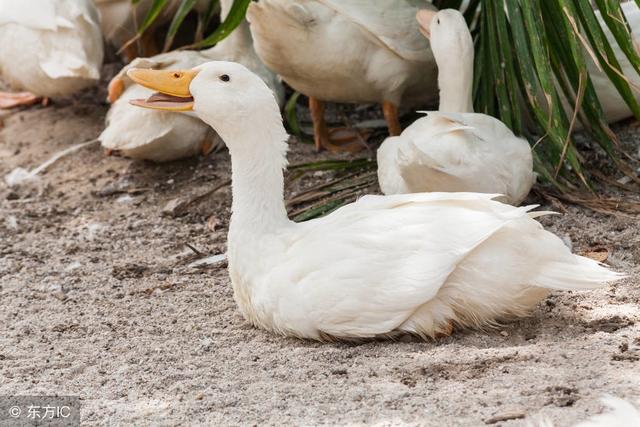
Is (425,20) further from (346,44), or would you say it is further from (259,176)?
(259,176)

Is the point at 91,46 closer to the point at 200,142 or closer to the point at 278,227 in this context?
the point at 200,142

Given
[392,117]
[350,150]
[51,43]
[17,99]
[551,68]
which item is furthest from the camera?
[17,99]

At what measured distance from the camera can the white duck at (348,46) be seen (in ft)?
17.0

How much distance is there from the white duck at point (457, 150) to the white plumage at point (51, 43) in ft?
7.30

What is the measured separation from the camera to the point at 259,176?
12.5 feet

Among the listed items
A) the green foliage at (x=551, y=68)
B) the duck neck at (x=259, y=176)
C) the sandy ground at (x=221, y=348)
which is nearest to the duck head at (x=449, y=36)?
the green foliage at (x=551, y=68)

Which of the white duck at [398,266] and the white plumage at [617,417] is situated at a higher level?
the white plumage at [617,417]

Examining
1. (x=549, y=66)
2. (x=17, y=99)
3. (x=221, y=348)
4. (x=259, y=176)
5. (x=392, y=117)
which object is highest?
(x=549, y=66)

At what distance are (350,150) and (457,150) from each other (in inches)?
61.4

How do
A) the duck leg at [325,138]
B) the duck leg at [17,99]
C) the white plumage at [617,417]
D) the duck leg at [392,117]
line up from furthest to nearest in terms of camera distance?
1. the duck leg at [17,99]
2. the duck leg at [325,138]
3. the duck leg at [392,117]
4. the white plumage at [617,417]

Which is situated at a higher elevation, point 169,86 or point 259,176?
point 169,86

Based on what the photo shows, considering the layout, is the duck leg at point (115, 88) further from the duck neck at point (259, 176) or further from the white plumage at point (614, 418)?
the white plumage at point (614, 418)

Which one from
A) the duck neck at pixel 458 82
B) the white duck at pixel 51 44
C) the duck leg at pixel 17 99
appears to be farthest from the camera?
the duck leg at pixel 17 99

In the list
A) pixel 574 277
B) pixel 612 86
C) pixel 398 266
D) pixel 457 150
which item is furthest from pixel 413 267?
pixel 612 86
